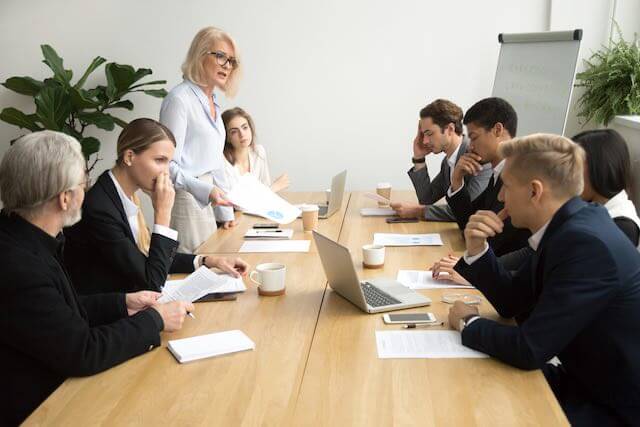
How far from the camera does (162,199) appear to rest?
2537 millimetres

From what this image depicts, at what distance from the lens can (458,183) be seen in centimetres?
331

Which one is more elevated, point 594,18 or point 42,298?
point 594,18

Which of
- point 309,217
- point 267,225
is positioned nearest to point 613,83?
point 309,217

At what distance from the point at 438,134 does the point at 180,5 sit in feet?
9.14

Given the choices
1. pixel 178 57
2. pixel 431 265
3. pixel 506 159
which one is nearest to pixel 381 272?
pixel 431 265

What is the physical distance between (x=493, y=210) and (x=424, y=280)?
2.43 feet

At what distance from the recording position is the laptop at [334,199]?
3.68m

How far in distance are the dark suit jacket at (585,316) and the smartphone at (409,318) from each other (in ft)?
0.66

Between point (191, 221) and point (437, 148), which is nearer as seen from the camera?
point (191, 221)

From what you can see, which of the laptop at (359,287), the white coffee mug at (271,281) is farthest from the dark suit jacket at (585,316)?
the white coffee mug at (271,281)

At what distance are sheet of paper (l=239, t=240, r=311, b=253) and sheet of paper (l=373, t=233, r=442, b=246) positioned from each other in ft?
1.08

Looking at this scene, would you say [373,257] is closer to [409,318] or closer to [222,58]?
[409,318]

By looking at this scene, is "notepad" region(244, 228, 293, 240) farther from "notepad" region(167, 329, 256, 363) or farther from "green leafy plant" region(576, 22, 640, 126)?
"green leafy plant" region(576, 22, 640, 126)

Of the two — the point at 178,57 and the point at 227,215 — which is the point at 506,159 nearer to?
the point at 227,215
